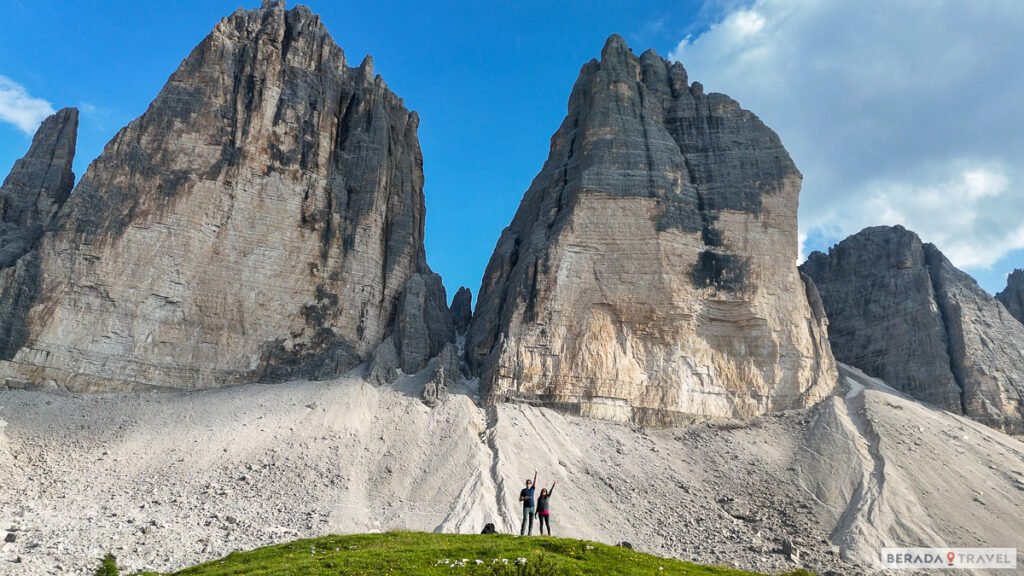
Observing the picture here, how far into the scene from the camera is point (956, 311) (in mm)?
51625

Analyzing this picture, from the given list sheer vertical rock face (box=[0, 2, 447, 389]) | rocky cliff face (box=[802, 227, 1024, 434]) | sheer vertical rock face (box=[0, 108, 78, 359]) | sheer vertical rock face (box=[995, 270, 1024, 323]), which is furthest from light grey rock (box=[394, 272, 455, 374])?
sheer vertical rock face (box=[995, 270, 1024, 323])

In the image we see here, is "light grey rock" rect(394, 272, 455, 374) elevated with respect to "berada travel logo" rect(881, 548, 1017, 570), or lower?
elevated

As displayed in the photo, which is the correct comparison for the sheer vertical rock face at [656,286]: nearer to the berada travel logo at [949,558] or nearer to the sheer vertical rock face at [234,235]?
the sheer vertical rock face at [234,235]

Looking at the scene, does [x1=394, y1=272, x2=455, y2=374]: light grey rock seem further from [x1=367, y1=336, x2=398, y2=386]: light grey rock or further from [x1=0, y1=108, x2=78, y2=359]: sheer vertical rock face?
[x1=0, y1=108, x2=78, y2=359]: sheer vertical rock face

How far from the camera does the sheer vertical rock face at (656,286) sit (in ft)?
143

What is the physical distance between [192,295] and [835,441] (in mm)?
38014

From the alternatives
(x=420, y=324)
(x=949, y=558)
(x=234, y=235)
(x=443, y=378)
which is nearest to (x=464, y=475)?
(x=443, y=378)

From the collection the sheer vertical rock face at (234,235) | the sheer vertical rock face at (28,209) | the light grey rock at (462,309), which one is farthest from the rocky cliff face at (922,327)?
the sheer vertical rock face at (28,209)

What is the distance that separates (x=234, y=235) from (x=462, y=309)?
1821cm

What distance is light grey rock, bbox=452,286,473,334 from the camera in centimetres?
5611

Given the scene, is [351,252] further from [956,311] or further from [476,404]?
[956,311]

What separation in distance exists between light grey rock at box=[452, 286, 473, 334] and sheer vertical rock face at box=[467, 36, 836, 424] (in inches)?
132

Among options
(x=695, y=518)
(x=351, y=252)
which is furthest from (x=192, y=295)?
(x=695, y=518)

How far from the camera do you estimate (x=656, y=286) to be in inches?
1796
